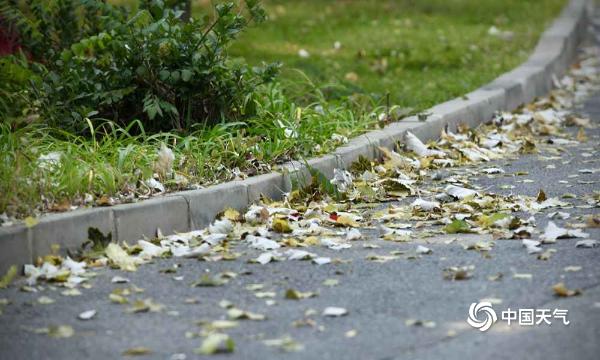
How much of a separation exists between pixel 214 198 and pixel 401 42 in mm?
7005

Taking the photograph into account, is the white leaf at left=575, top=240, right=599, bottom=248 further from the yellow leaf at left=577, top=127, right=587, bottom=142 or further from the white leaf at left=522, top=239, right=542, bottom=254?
the yellow leaf at left=577, top=127, right=587, bottom=142

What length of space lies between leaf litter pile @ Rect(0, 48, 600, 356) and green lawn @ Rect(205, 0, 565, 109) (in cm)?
150

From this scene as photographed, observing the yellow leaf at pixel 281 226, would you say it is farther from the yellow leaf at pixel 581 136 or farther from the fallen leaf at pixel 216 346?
the yellow leaf at pixel 581 136

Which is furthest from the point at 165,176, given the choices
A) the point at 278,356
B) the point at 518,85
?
the point at 518,85

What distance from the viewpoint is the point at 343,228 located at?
16.0ft

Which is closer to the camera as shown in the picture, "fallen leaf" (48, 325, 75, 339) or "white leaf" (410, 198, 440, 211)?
"fallen leaf" (48, 325, 75, 339)

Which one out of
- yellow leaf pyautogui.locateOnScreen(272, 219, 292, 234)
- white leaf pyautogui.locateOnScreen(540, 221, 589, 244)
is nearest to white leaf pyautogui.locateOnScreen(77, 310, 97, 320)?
yellow leaf pyautogui.locateOnScreen(272, 219, 292, 234)

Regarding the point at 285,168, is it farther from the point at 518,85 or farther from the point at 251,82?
the point at 518,85

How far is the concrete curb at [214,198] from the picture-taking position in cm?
416

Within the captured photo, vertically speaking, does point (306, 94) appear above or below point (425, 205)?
above

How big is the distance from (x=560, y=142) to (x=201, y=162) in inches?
117

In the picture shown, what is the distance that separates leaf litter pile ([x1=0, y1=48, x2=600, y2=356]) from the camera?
377cm

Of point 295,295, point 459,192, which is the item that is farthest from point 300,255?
point 459,192

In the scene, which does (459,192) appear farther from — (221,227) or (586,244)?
(221,227)
